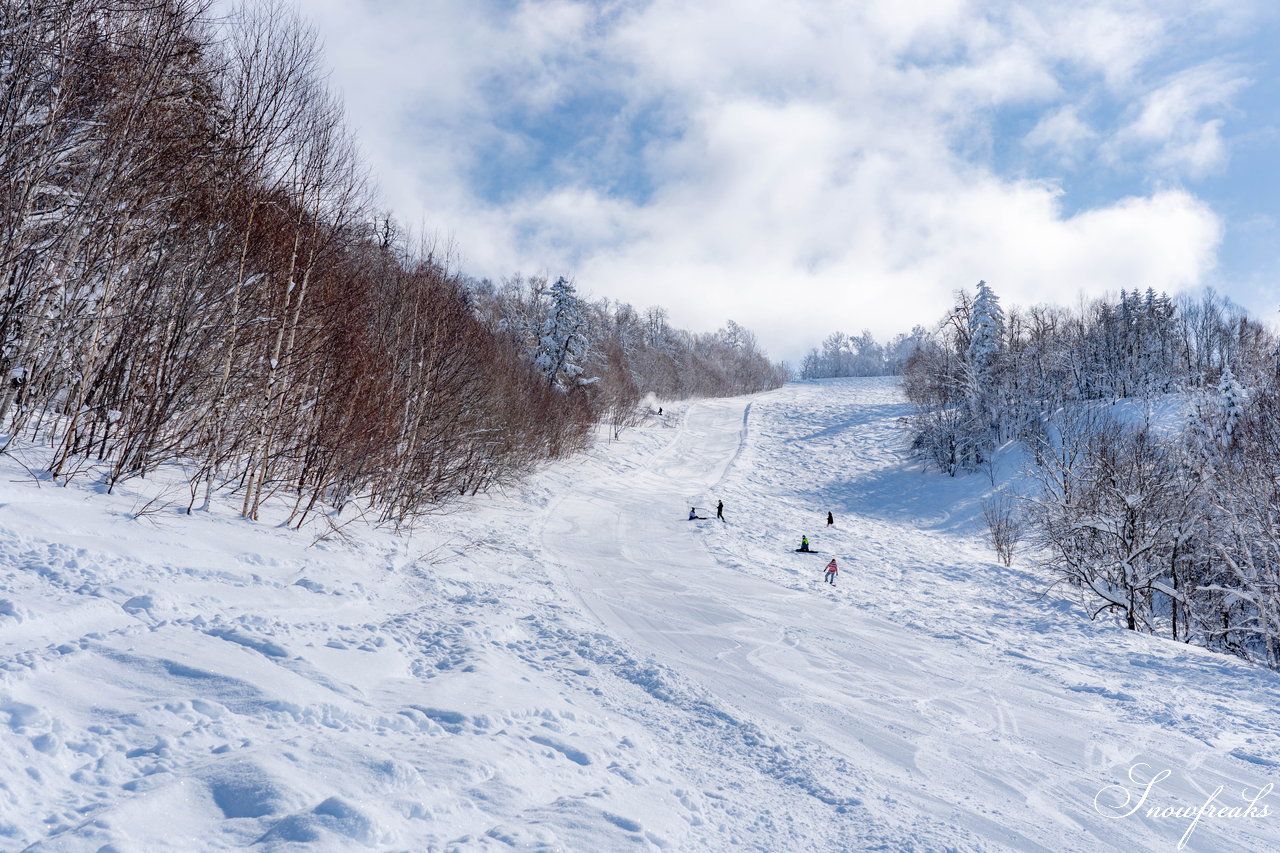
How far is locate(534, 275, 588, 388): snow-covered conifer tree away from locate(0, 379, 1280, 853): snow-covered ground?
26325 millimetres

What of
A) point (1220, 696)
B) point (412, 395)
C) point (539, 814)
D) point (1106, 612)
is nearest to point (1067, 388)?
point (1106, 612)

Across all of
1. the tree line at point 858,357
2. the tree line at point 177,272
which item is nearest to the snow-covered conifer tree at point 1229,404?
the tree line at point 177,272

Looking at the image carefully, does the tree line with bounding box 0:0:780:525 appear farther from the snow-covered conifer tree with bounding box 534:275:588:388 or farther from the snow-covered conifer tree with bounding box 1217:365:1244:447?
the snow-covered conifer tree with bounding box 1217:365:1244:447

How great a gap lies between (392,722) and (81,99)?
8966mm

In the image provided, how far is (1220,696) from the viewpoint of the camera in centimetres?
898

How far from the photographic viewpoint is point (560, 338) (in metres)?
39.2

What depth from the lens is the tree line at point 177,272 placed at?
290 inches

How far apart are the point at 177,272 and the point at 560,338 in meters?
30.4

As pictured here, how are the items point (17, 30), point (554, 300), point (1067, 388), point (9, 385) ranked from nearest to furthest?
point (17, 30) < point (9, 385) < point (554, 300) < point (1067, 388)

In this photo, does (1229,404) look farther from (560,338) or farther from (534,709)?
(560,338)

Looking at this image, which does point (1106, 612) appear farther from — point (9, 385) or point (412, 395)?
point (9, 385)

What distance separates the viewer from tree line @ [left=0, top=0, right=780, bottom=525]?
7355mm

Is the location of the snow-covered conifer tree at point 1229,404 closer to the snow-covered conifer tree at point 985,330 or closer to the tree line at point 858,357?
the snow-covered conifer tree at point 985,330

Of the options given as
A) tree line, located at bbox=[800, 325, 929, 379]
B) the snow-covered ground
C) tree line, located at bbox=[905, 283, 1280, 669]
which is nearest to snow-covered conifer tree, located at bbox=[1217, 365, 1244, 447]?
tree line, located at bbox=[905, 283, 1280, 669]
